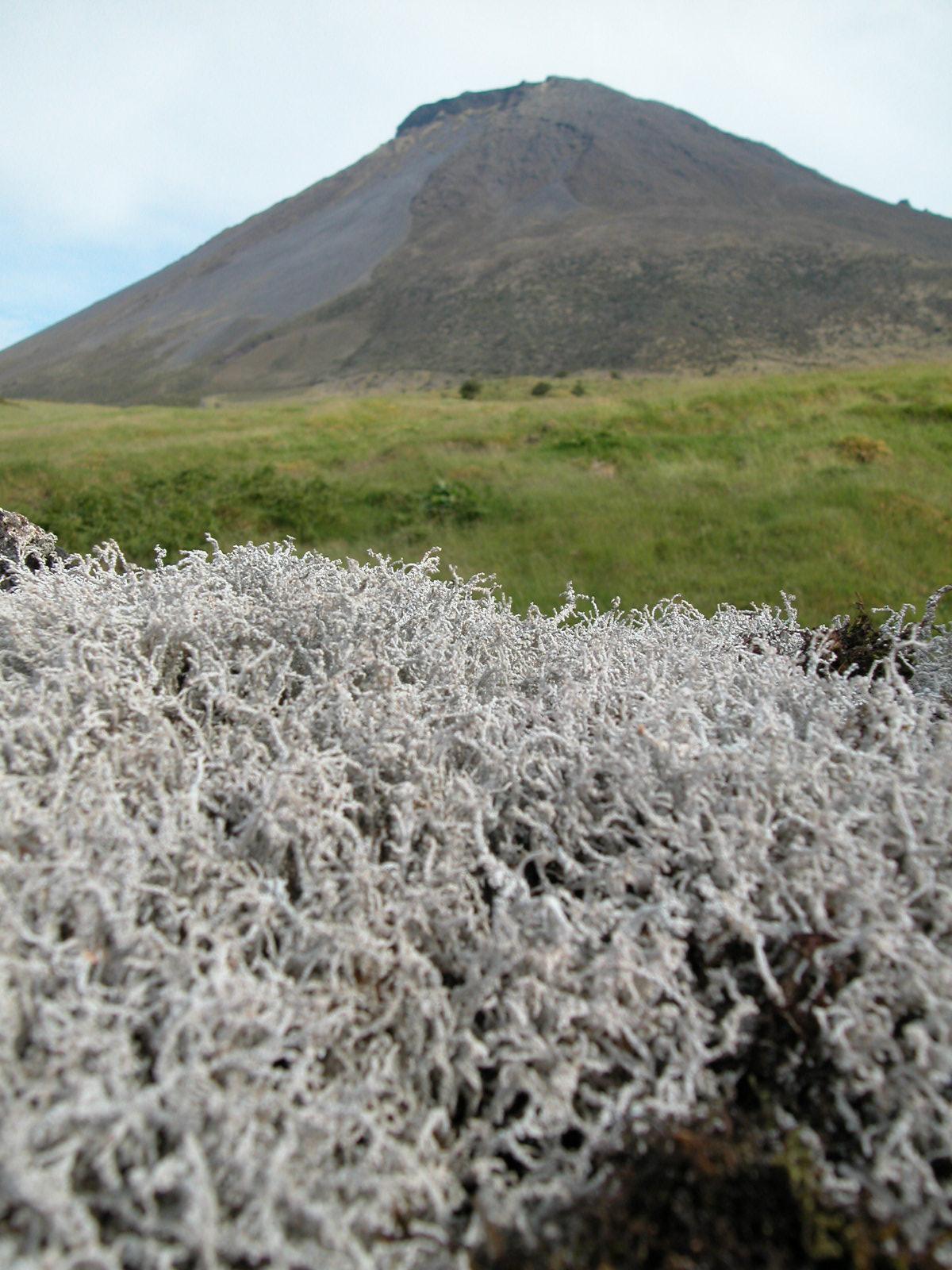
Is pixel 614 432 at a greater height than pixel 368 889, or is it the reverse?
pixel 614 432

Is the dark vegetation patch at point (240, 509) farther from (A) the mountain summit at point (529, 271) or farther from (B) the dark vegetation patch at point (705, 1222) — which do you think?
(A) the mountain summit at point (529, 271)

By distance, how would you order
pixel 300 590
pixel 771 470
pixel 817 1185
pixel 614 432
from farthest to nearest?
pixel 614 432
pixel 771 470
pixel 300 590
pixel 817 1185

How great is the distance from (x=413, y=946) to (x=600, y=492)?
6948 mm

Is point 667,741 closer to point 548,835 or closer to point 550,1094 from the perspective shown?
point 548,835

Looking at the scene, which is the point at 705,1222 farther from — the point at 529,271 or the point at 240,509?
the point at 529,271

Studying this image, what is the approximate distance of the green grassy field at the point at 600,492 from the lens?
6008 millimetres

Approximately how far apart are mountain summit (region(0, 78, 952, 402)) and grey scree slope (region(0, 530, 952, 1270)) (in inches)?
1901

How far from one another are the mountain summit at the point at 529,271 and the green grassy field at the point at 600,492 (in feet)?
126

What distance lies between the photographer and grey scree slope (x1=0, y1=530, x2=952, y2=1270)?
1104 mm

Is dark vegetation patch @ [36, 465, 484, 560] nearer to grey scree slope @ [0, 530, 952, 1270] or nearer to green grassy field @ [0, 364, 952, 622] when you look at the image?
green grassy field @ [0, 364, 952, 622]

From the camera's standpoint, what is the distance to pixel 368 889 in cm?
150

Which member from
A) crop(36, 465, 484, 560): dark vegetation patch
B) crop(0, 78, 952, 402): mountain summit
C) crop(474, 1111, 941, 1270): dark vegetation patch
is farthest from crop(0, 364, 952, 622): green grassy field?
crop(0, 78, 952, 402): mountain summit

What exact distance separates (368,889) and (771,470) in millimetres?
7686

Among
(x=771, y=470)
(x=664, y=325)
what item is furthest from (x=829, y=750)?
(x=664, y=325)
